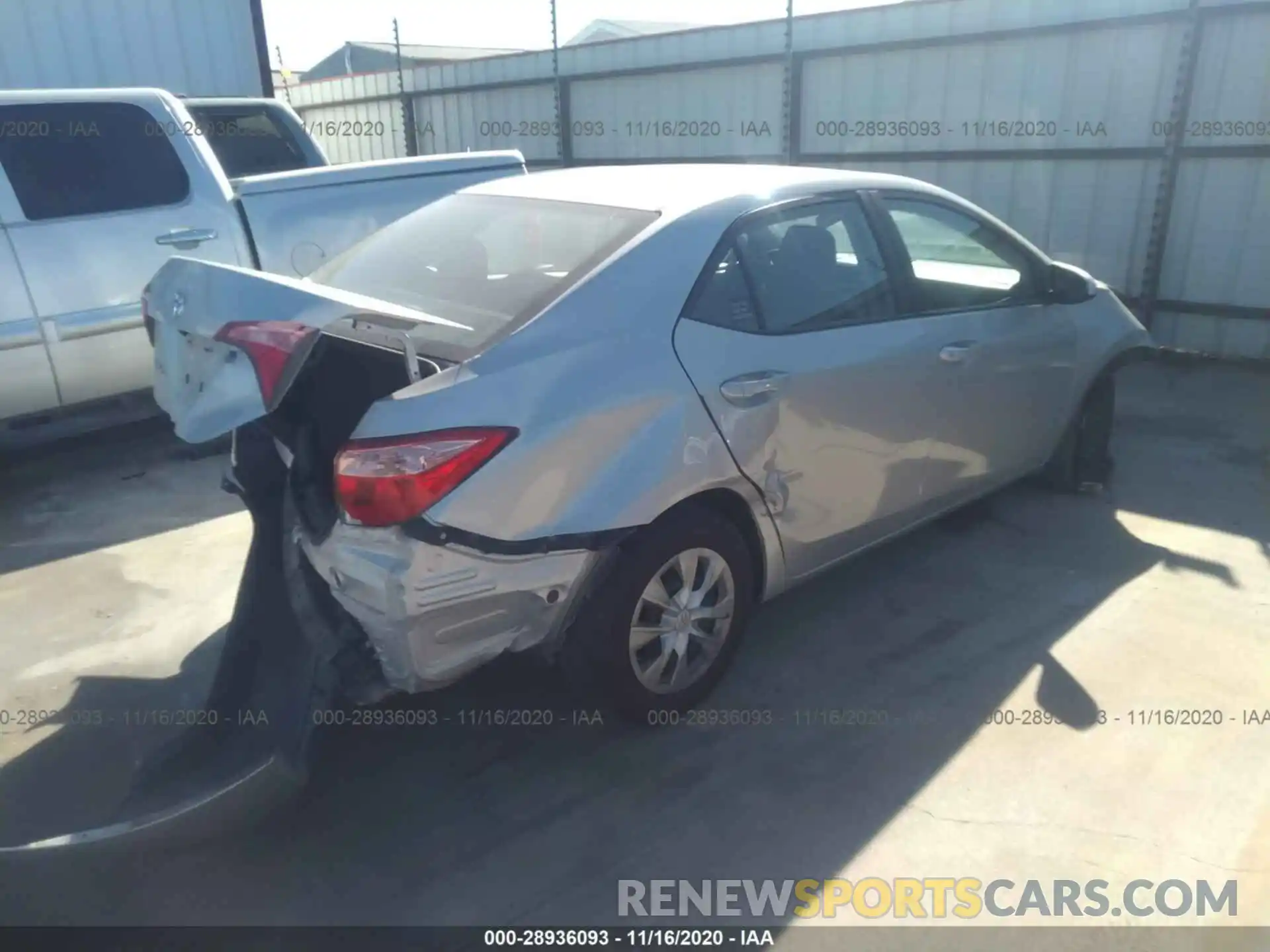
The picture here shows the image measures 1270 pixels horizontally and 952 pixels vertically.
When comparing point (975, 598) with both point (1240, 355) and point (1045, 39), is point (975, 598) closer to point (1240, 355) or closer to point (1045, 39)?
point (1240, 355)

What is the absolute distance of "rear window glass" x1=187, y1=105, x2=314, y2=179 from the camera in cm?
653

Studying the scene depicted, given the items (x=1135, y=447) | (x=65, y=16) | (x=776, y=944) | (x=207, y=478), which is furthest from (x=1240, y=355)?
(x=65, y=16)

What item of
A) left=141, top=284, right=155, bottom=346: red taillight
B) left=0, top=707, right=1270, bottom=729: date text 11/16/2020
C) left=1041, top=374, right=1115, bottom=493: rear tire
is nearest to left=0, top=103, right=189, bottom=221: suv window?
left=141, top=284, right=155, bottom=346: red taillight

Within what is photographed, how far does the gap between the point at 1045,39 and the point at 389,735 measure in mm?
7508

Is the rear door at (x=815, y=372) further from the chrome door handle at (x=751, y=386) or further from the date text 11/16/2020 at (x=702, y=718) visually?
the date text 11/16/2020 at (x=702, y=718)

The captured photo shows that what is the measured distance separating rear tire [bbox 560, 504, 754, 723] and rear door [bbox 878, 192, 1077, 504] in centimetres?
113

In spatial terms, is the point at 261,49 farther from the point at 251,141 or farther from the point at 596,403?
the point at 596,403

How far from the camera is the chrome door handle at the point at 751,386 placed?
9.39 ft

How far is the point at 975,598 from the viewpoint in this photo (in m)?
3.85

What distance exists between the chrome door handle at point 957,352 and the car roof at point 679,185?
64cm

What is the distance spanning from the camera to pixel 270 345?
2383 mm

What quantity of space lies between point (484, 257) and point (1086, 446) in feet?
10.5

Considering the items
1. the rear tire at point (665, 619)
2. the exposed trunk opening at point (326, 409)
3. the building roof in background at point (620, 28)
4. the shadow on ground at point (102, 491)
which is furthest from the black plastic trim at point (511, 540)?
the building roof in background at point (620, 28)

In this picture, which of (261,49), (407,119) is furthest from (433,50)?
(261,49)
